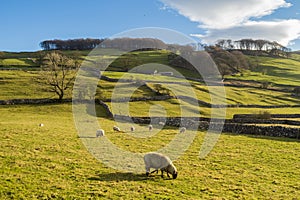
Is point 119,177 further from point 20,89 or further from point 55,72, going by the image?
point 20,89

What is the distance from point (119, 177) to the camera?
42.0 ft

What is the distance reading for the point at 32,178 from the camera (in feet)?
38.5

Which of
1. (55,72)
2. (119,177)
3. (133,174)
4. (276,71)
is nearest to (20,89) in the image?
(55,72)

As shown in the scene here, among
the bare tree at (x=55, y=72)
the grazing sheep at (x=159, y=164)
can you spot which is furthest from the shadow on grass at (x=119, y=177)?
the bare tree at (x=55, y=72)

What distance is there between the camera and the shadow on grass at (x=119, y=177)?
40.8 ft

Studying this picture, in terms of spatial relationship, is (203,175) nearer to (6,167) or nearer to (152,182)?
(152,182)

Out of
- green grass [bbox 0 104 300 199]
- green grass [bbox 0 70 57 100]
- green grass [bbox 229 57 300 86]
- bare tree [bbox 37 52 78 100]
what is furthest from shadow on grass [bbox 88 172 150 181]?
green grass [bbox 229 57 300 86]

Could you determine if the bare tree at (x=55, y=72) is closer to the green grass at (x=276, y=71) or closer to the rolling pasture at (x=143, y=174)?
the rolling pasture at (x=143, y=174)

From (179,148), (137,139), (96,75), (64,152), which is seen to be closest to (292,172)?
(179,148)

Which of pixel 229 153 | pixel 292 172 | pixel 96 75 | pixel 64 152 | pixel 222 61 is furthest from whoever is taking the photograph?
pixel 222 61

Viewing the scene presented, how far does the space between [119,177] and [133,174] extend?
2.80ft

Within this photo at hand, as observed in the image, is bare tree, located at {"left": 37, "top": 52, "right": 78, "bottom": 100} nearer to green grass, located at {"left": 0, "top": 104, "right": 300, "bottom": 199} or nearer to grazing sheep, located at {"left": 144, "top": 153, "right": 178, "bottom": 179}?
green grass, located at {"left": 0, "top": 104, "right": 300, "bottom": 199}

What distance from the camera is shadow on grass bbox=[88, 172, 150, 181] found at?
40.8ft

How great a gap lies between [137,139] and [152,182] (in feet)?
36.5
